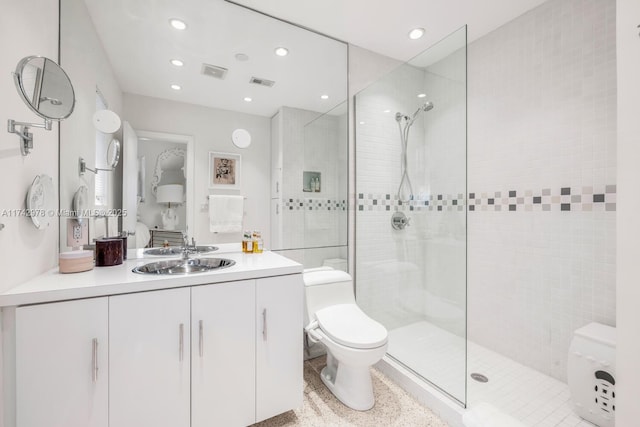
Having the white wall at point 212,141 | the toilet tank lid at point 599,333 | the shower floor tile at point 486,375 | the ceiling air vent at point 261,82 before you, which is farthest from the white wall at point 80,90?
the toilet tank lid at point 599,333

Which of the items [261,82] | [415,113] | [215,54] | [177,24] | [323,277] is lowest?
[323,277]

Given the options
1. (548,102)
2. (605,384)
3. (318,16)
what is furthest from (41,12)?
(605,384)

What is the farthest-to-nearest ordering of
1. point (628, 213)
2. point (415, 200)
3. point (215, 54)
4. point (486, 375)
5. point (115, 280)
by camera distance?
point (415, 200) < point (486, 375) < point (215, 54) < point (115, 280) < point (628, 213)

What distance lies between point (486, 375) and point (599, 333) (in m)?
0.72

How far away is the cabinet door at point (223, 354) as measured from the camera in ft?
4.18

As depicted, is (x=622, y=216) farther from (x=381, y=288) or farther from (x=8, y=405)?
(x=8, y=405)

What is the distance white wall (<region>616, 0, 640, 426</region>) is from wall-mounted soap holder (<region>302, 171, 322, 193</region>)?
1.67 m

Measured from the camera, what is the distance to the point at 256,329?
4.60 ft

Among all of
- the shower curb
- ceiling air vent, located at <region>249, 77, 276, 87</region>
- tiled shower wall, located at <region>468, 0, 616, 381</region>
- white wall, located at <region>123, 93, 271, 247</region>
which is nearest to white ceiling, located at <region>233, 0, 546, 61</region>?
tiled shower wall, located at <region>468, 0, 616, 381</region>

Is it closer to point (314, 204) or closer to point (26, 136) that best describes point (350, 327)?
point (314, 204)

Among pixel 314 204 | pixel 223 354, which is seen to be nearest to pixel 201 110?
pixel 314 204

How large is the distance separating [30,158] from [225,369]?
4.08 feet

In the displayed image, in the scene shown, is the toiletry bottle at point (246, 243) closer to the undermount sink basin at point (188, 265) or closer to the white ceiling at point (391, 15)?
the undermount sink basin at point (188, 265)

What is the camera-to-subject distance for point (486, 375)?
191cm
